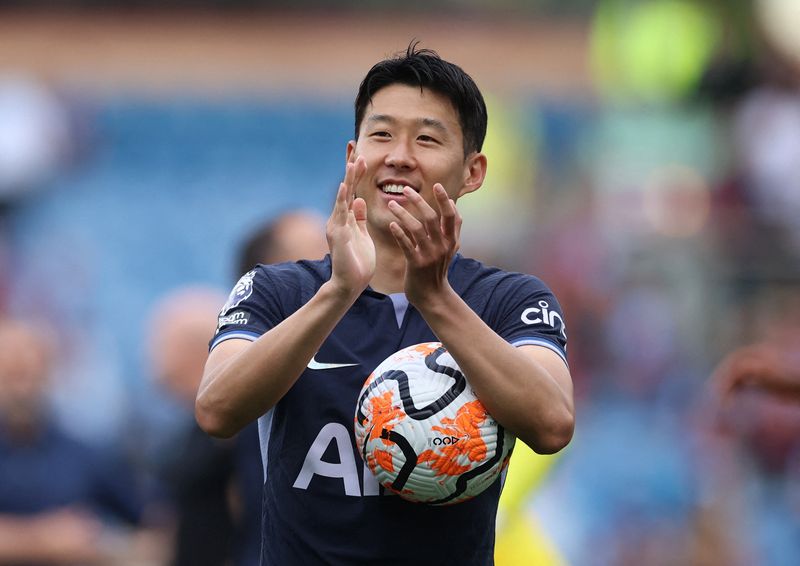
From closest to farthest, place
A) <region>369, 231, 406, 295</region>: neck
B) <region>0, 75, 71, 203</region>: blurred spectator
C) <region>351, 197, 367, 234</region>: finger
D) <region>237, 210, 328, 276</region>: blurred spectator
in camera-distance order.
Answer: <region>351, 197, 367, 234</region>: finger < <region>369, 231, 406, 295</region>: neck < <region>237, 210, 328, 276</region>: blurred spectator < <region>0, 75, 71, 203</region>: blurred spectator

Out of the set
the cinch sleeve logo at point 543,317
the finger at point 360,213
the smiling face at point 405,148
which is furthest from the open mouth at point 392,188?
the cinch sleeve logo at point 543,317

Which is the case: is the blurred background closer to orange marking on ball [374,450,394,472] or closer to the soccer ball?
the soccer ball

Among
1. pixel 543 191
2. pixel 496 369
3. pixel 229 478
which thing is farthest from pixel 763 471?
pixel 496 369

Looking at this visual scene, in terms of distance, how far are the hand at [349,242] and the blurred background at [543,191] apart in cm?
740

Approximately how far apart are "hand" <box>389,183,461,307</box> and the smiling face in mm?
280

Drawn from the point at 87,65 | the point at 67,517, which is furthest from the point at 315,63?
the point at 67,517

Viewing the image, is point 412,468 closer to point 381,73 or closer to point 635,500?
point 381,73

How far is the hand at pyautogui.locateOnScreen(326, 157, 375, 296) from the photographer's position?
3.52 m

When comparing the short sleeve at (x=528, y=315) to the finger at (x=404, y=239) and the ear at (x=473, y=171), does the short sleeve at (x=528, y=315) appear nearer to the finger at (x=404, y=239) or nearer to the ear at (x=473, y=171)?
the ear at (x=473, y=171)

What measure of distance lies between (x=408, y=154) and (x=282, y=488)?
0.98 metres

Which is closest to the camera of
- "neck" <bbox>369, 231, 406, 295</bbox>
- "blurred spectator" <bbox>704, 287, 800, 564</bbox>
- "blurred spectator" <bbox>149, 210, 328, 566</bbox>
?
"neck" <bbox>369, 231, 406, 295</bbox>

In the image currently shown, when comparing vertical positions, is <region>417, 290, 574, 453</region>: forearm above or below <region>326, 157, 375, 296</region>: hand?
below

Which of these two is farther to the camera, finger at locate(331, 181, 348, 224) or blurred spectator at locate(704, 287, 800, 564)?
blurred spectator at locate(704, 287, 800, 564)

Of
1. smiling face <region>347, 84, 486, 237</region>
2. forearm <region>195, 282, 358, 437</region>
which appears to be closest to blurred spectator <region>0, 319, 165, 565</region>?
smiling face <region>347, 84, 486, 237</region>
